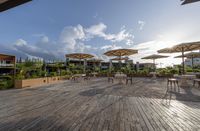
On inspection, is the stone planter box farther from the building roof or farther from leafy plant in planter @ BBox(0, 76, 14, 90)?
the building roof

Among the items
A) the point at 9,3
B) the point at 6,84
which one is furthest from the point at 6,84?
the point at 9,3

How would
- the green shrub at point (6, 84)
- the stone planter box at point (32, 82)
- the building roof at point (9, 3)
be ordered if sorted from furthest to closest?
the stone planter box at point (32, 82) → the green shrub at point (6, 84) → the building roof at point (9, 3)

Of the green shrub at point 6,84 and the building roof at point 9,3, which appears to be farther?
the green shrub at point 6,84

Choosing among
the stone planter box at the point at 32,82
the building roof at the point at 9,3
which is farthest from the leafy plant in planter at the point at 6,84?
the building roof at the point at 9,3

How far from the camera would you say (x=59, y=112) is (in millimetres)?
3604

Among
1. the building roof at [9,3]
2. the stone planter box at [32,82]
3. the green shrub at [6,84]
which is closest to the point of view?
the building roof at [9,3]

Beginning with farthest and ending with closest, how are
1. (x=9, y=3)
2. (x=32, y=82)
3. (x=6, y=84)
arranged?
(x=32, y=82)
(x=6, y=84)
(x=9, y=3)

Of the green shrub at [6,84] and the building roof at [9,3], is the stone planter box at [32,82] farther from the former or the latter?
the building roof at [9,3]

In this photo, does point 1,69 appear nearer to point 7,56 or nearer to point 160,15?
point 7,56

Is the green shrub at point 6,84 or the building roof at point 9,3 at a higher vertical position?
the building roof at point 9,3

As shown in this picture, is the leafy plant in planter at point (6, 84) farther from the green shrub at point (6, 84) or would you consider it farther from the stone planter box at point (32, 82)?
the stone planter box at point (32, 82)

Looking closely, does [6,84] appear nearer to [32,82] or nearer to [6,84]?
[6,84]

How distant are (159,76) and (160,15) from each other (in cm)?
848

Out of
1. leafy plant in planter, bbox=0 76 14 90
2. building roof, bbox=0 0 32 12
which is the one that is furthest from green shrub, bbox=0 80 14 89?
building roof, bbox=0 0 32 12
